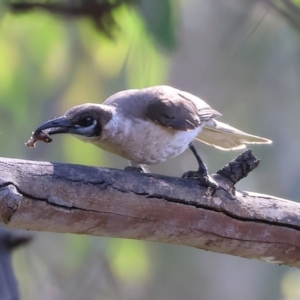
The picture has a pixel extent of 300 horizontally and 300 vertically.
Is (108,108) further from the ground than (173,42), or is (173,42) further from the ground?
(173,42)

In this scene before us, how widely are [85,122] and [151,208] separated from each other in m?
0.28

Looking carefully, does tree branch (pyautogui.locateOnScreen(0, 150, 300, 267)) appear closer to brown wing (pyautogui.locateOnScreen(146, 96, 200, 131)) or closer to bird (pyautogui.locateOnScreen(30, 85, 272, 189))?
bird (pyautogui.locateOnScreen(30, 85, 272, 189))

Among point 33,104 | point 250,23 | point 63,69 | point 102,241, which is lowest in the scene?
point 102,241

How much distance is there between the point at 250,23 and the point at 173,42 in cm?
98

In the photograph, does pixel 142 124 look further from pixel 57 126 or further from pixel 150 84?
pixel 150 84

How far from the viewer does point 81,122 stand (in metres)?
1.25

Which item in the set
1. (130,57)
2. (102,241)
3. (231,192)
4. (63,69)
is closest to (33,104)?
(63,69)

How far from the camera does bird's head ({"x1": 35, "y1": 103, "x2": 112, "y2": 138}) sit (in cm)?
121

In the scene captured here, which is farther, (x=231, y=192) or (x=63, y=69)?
(x=63, y=69)

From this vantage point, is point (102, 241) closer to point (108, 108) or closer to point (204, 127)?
point (204, 127)

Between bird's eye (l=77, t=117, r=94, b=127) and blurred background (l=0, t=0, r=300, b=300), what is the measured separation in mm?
517

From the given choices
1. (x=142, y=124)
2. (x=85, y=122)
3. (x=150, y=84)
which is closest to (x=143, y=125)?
(x=142, y=124)

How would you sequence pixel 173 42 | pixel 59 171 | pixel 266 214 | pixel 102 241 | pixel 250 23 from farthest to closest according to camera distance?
pixel 250 23, pixel 102 241, pixel 173 42, pixel 266 214, pixel 59 171

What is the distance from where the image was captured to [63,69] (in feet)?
6.73
